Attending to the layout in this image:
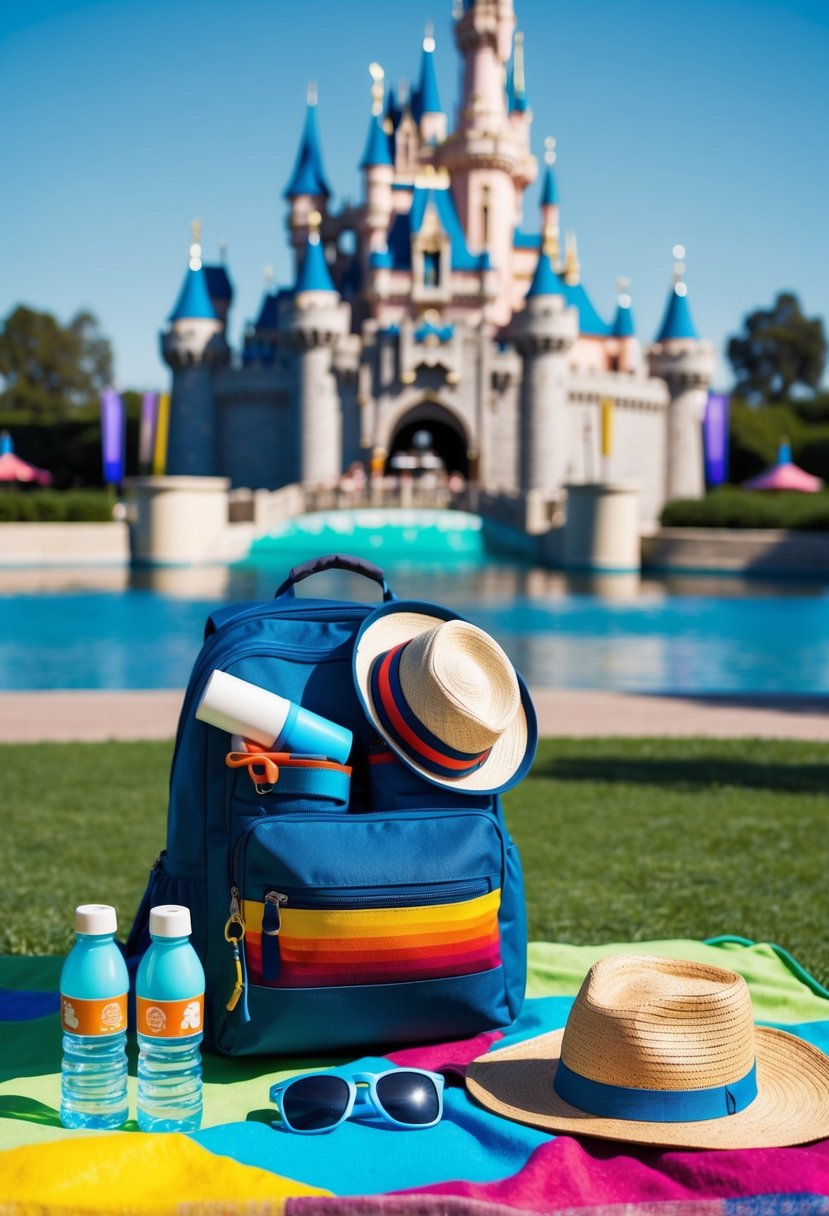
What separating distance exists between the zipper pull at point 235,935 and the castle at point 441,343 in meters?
33.9

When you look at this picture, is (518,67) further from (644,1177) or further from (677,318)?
(644,1177)

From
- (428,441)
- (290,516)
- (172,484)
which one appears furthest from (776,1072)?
(428,441)

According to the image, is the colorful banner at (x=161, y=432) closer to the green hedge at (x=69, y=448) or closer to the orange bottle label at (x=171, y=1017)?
the green hedge at (x=69, y=448)

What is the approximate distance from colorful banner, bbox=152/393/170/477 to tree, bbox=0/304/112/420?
19.3 m

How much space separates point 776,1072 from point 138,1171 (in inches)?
46.8

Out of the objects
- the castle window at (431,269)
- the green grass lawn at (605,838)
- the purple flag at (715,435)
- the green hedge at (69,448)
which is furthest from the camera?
the green hedge at (69,448)

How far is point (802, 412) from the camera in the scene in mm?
52969

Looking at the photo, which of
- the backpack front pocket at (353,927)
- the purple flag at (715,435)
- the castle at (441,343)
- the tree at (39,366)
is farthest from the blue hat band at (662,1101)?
the tree at (39,366)

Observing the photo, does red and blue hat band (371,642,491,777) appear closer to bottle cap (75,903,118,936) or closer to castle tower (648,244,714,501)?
bottle cap (75,903,118,936)

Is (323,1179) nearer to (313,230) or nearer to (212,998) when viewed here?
(212,998)

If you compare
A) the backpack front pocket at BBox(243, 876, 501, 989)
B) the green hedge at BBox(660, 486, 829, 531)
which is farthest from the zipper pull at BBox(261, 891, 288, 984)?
the green hedge at BBox(660, 486, 829, 531)

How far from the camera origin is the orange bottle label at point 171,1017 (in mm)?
2168

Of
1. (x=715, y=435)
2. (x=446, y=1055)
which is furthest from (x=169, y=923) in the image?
(x=715, y=435)

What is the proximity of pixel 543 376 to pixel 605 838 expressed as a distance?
3418 cm
